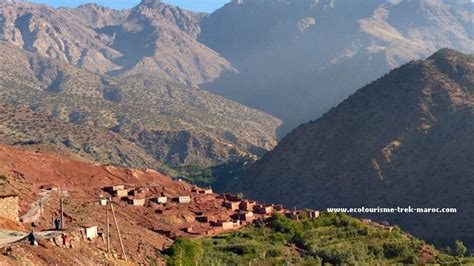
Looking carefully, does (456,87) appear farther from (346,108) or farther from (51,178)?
(51,178)

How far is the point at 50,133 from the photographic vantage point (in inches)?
6083

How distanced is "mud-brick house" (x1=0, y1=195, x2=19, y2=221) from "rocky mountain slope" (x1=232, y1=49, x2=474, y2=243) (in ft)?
202

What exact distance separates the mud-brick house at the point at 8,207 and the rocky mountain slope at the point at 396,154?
202 feet

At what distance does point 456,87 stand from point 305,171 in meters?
29.5

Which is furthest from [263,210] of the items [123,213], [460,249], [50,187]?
[50,187]

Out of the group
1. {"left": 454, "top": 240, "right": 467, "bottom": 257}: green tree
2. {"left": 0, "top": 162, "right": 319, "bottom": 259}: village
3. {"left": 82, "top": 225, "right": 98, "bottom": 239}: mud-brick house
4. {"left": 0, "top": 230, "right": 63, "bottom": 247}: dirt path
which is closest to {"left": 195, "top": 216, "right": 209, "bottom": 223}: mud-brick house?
{"left": 0, "top": 162, "right": 319, "bottom": 259}: village

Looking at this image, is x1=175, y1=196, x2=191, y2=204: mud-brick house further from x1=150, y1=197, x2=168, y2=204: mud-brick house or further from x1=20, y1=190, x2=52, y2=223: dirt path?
x1=20, y1=190, x2=52, y2=223: dirt path

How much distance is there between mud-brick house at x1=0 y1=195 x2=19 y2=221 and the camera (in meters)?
39.3

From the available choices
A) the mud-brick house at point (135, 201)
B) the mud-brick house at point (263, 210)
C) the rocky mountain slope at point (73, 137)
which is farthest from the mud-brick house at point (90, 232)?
the rocky mountain slope at point (73, 137)

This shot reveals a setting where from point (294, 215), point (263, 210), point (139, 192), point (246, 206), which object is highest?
point (139, 192)

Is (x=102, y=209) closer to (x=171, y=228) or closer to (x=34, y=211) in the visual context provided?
(x=171, y=228)

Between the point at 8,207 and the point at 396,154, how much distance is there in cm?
8025

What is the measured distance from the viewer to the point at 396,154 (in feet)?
366

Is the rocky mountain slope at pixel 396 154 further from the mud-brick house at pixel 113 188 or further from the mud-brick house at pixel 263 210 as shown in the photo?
the mud-brick house at pixel 113 188
